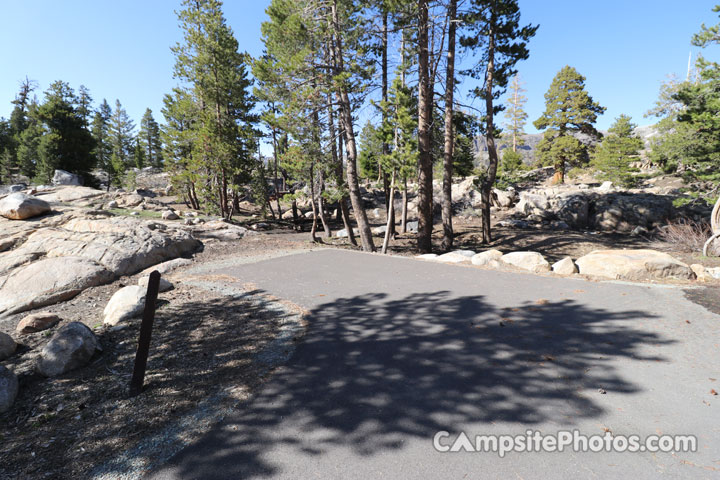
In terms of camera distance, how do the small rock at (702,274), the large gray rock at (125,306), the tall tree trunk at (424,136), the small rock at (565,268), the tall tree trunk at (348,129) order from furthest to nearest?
1. the tall tree trunk at (424,136)
2. the tall tree trunk at (348,129)
3. the small rock at (565,268)
4. the small rock at (702,274)
5. the large gray rock at (125,306)

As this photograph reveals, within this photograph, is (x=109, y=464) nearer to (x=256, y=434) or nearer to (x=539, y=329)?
(x=256, y=434)

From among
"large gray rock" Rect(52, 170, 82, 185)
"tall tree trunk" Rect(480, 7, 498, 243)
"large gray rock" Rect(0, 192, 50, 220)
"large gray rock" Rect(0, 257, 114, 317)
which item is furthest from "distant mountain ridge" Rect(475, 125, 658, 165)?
"large gray rock" Rect(52, 170, 82, 185)

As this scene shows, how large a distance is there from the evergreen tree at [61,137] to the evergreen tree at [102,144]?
2090 mm

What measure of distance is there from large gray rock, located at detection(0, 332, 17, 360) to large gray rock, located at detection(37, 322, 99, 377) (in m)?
1.14

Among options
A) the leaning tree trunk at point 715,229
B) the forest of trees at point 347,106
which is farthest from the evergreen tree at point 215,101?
the leaning tree trunk at point 715,229

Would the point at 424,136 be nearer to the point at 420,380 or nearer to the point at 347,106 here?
the point at 347,106

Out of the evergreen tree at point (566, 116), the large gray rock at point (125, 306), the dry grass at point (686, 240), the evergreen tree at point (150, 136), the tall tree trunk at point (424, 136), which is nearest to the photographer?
the large gray rock at point (125, 306)

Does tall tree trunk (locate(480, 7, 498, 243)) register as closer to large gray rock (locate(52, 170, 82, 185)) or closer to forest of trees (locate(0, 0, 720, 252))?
forest of trees (locate(0, 0, 720, 252))

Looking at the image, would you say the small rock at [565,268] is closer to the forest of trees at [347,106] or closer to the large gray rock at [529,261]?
the large gray rock at [529,261]

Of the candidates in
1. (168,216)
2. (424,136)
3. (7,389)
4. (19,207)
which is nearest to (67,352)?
(7,389)

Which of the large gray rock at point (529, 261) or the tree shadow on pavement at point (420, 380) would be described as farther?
the large gray rock at point (529, 261)

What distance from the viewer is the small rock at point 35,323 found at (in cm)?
533

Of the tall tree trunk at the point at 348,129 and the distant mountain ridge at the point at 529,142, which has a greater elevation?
the distant mountain ridge at the point at 529,142

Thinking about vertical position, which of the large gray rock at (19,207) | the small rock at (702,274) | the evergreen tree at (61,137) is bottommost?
the small rock at (702,274)
